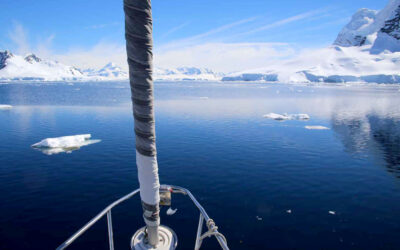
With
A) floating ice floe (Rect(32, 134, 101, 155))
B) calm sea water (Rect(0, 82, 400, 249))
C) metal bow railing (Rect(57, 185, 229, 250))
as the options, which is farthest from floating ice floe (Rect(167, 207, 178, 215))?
floating ice floe (Rect(32, 134, 101, 155))

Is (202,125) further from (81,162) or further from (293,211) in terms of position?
(293,211)

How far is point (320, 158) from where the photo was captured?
28.4 metres

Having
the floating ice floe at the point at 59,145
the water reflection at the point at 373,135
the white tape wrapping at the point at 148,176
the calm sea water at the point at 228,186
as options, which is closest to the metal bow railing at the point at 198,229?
the white tape wrapping at the point at 148,176

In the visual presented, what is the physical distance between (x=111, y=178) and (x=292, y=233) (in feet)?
49.7

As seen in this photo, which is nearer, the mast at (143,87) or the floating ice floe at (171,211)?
the mast at (143,87)

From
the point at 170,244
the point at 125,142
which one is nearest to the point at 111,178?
the point at 125,142

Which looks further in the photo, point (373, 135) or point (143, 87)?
point (373, 135)

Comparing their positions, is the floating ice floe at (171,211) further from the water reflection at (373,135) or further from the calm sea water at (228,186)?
the water reflection at (373,135)

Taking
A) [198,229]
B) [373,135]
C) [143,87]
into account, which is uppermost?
[143,87]

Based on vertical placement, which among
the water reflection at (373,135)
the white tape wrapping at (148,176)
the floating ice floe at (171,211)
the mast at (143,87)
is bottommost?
the water reflection at (373,135)

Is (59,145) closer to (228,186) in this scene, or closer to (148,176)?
(228,186)

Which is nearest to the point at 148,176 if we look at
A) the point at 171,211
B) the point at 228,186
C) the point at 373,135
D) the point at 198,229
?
the point at 198,229

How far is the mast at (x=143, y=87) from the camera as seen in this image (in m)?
5.02

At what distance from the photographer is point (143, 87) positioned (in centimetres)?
542
